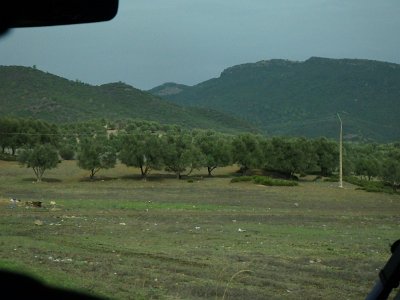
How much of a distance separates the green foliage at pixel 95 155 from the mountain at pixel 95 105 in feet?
23.6

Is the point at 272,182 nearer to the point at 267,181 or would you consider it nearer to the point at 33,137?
the point at 267,181

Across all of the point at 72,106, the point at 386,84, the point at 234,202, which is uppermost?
the point at 386,84

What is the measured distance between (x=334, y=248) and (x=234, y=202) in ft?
91.4

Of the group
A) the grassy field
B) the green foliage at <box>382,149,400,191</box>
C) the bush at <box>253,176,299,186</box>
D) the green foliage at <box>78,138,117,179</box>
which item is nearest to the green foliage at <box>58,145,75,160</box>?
the green foliage at <box>78,138,117,179</box>

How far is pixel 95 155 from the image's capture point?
222 feet

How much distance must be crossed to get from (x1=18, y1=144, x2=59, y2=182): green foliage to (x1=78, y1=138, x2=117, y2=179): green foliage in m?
2.94

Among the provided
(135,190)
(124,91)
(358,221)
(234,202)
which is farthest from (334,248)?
(124,91)

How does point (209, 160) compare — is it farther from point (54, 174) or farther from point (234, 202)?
point (234, 202)

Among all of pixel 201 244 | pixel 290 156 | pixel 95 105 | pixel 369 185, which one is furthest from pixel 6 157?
pixel 201 244

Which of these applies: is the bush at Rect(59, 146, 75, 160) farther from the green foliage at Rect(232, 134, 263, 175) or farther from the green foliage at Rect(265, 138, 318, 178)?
the green foliage at Rect(265, 138, 318, 178)

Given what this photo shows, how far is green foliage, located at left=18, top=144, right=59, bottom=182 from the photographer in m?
63.0

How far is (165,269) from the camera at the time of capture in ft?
50.0

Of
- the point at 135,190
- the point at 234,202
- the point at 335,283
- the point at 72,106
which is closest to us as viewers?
the point at 335,283

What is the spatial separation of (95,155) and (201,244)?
4738 cm
